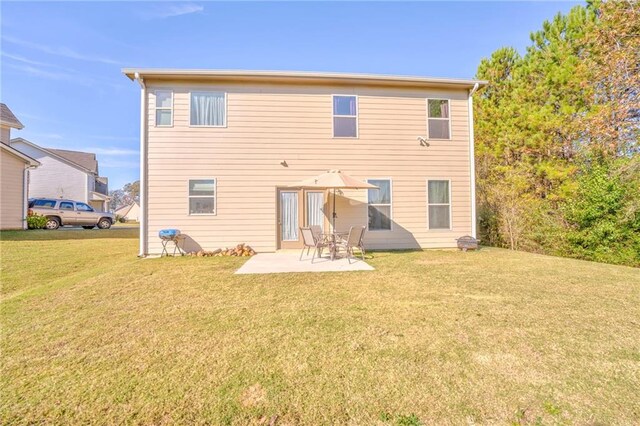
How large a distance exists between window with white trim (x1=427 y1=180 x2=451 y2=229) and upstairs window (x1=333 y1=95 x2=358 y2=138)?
3.05m

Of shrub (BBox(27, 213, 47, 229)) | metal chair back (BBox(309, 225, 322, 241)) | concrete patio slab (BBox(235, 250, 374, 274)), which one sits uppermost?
shrub (BBox(27, 213, 47, 229))

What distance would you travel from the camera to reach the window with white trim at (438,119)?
923 cm

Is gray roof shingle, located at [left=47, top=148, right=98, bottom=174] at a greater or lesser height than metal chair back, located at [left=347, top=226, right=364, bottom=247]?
greater

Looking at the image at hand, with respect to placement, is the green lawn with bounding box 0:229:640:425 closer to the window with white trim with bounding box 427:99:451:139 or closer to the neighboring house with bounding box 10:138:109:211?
the window with white trim with bounding box 427:99:451:139

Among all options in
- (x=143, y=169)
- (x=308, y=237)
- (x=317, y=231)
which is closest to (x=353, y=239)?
(x=308, y=237)

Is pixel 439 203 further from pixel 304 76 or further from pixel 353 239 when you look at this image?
pixel 304 76

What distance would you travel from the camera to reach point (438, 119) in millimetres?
9258

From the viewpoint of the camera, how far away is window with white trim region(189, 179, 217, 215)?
8375mm

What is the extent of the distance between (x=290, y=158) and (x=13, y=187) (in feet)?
46.1

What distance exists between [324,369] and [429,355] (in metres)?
0.97

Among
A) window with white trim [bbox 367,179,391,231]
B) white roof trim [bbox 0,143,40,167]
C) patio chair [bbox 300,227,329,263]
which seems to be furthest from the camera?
white roof trim [bbox 0,143,40,167]

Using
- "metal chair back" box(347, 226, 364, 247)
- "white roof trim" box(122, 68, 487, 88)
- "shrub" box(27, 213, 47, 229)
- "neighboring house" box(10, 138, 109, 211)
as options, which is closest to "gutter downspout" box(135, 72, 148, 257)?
"white roof trim" box(122, 68, 487, 88)

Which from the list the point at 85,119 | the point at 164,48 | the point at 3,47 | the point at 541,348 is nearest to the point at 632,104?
the point at 541,348

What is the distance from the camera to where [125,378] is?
2205 mm
